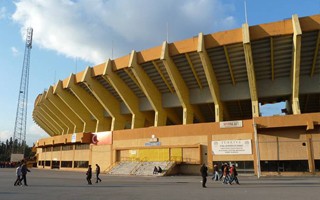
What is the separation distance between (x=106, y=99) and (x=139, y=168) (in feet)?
41.8

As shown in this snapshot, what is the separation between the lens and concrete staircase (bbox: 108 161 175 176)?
31.0 meters

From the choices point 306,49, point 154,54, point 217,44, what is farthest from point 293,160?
point 154,54

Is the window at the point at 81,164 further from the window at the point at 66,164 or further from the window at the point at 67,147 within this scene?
the window at the point at 67,147

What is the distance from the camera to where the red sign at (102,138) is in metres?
39.1

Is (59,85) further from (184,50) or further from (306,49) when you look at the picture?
(306,49)

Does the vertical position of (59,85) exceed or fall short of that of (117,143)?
it exceeds it

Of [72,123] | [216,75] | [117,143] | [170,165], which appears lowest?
[170,165]

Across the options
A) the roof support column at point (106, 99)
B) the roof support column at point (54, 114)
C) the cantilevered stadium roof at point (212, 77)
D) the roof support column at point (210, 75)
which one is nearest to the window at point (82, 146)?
the cantilevered stadium roof at point (212, 77)

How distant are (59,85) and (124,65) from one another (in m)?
14.5

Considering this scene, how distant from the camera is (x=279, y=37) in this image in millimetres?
27547

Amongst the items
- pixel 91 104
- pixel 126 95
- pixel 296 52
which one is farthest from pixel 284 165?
pixel 91 104

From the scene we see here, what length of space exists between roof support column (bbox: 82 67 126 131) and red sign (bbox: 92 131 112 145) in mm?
2133

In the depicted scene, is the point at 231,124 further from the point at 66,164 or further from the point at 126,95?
the point at 66,164

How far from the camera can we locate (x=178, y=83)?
111 feet
